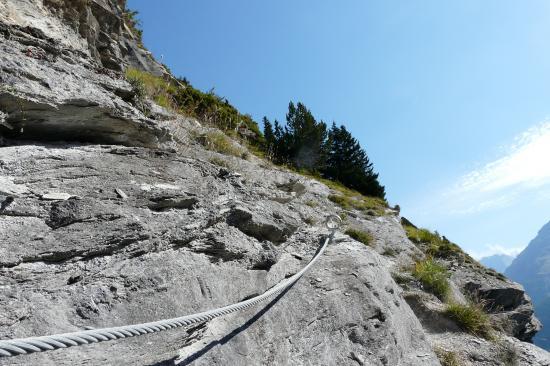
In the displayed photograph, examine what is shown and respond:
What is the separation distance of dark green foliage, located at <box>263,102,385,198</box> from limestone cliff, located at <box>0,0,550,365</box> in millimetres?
10955

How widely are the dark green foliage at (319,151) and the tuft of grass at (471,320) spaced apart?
10464mm

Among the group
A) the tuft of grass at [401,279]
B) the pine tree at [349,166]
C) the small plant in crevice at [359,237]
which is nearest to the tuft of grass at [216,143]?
the small plant in crevice at [359,237]

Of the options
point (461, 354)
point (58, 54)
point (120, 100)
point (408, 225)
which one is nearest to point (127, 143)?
point (120, 100)

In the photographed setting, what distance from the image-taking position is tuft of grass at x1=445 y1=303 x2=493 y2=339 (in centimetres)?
633

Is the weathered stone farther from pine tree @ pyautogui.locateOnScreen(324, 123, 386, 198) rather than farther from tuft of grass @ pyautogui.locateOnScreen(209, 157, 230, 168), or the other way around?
pine tree @ pyautogui.locateOnScreen(324, 123, 386, 198)

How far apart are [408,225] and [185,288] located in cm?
1356

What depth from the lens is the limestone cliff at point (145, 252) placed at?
2.84 metres

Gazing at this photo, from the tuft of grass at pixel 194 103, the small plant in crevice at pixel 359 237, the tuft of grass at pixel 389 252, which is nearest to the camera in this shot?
the small plant in crevice at pixel 359 237

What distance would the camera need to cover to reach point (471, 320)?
6375 mm

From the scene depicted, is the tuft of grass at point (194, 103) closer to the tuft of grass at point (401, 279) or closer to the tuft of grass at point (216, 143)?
the tuft of grass at point (216, 143)

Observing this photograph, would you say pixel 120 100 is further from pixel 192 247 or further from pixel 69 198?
pixel 192 247

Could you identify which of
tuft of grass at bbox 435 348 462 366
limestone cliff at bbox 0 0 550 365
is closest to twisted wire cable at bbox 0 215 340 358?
limestone cliff at bbox 0 0 550 365

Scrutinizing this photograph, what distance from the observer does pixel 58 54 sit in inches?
199

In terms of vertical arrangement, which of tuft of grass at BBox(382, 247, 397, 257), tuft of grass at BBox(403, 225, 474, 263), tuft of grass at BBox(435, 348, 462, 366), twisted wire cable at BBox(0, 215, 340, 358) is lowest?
tuft of grass at BBox(435, 348, 462, 366)
